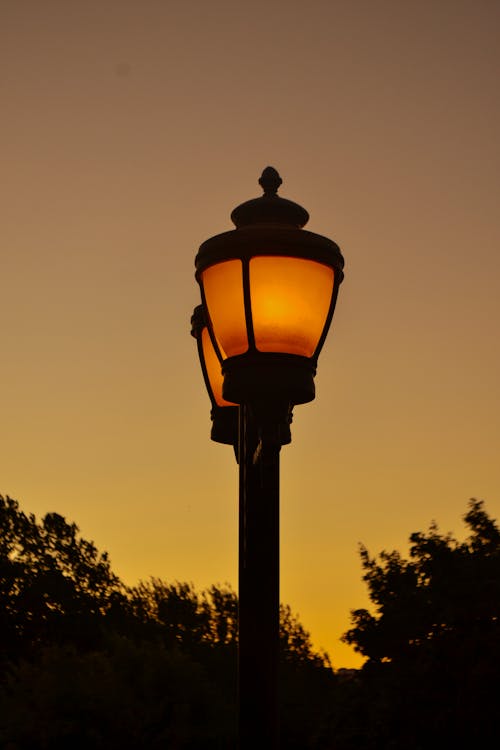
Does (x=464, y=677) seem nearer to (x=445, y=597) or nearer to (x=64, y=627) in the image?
(x=445, y=597)

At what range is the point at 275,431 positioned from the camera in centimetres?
372

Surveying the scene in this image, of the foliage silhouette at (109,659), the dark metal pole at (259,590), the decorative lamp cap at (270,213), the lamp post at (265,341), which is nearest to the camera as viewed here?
the dark metal pole at (259,590)

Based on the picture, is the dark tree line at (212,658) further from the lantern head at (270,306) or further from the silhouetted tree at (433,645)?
the lantern head at (270,306)

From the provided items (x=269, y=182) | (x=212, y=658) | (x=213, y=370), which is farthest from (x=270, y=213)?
(x=212, y=658)

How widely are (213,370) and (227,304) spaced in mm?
1078

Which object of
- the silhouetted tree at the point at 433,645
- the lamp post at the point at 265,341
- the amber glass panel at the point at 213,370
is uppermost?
the silhouetted tree at the point at 433,645

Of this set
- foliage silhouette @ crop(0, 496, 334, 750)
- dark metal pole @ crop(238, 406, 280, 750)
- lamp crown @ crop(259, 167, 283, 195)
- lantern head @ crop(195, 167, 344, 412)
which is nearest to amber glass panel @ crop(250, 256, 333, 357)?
lantern head @ crop(195, 167, 344, 412)

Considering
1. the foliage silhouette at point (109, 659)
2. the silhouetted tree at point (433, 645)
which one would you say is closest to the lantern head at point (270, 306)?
the silhouetted tree at point (433, 645)

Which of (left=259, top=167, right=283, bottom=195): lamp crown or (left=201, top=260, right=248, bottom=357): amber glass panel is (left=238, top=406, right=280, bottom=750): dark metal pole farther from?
(left=259, top=167, right=283, bottom=195): lamp crown

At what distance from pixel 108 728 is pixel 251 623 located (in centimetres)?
3977

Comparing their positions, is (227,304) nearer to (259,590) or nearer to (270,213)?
(270,213)

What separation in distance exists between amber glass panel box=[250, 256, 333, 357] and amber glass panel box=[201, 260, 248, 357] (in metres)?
0.05

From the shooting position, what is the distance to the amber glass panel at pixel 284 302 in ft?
12.2

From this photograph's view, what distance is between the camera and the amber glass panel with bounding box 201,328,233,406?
482 cm
